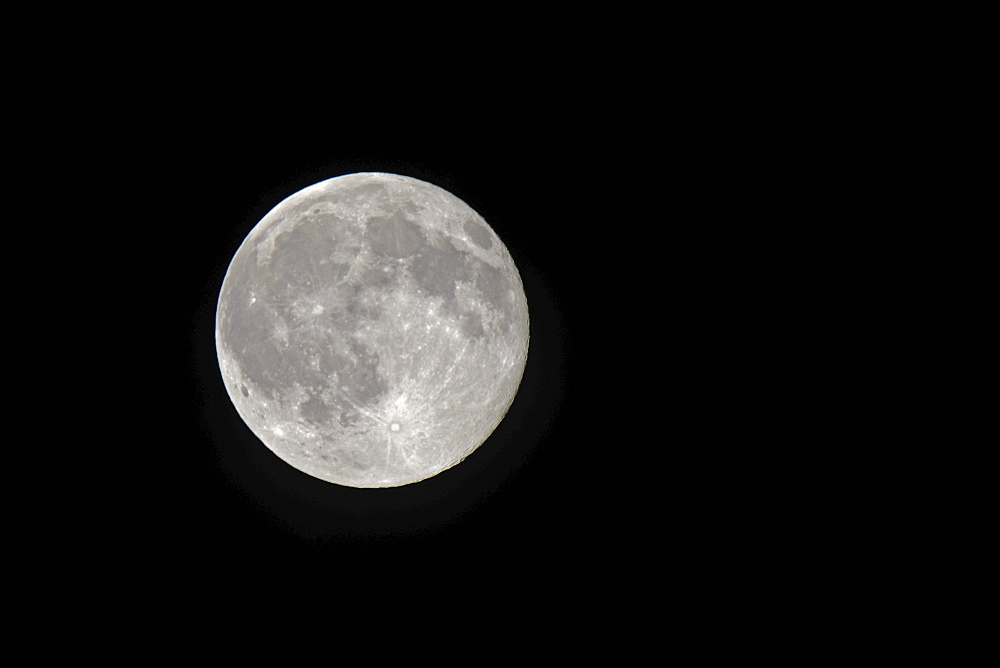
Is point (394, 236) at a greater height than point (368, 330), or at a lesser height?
greater

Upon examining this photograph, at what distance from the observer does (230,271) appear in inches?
151

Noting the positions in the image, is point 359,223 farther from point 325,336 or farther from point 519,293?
point 519,293

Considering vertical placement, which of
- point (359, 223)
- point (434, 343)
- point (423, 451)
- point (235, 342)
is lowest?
point (423, 451)

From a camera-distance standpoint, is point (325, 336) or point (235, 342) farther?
point (235, 342)

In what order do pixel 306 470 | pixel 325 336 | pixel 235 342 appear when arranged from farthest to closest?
pixel 306 470
pixel 235 342
pixel 325 336

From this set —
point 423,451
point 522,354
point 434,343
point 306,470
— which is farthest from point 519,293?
point 306,470

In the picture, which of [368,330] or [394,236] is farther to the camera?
[394,236]

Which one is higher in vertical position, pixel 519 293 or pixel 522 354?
pixel 519 293

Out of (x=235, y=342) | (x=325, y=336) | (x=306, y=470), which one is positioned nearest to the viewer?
(x=325, y=336)

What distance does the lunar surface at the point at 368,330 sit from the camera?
3293 mm

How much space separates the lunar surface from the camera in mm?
3293

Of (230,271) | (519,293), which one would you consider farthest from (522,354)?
(230,271)

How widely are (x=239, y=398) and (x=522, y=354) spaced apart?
1551 millimetres

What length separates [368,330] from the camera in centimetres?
326
